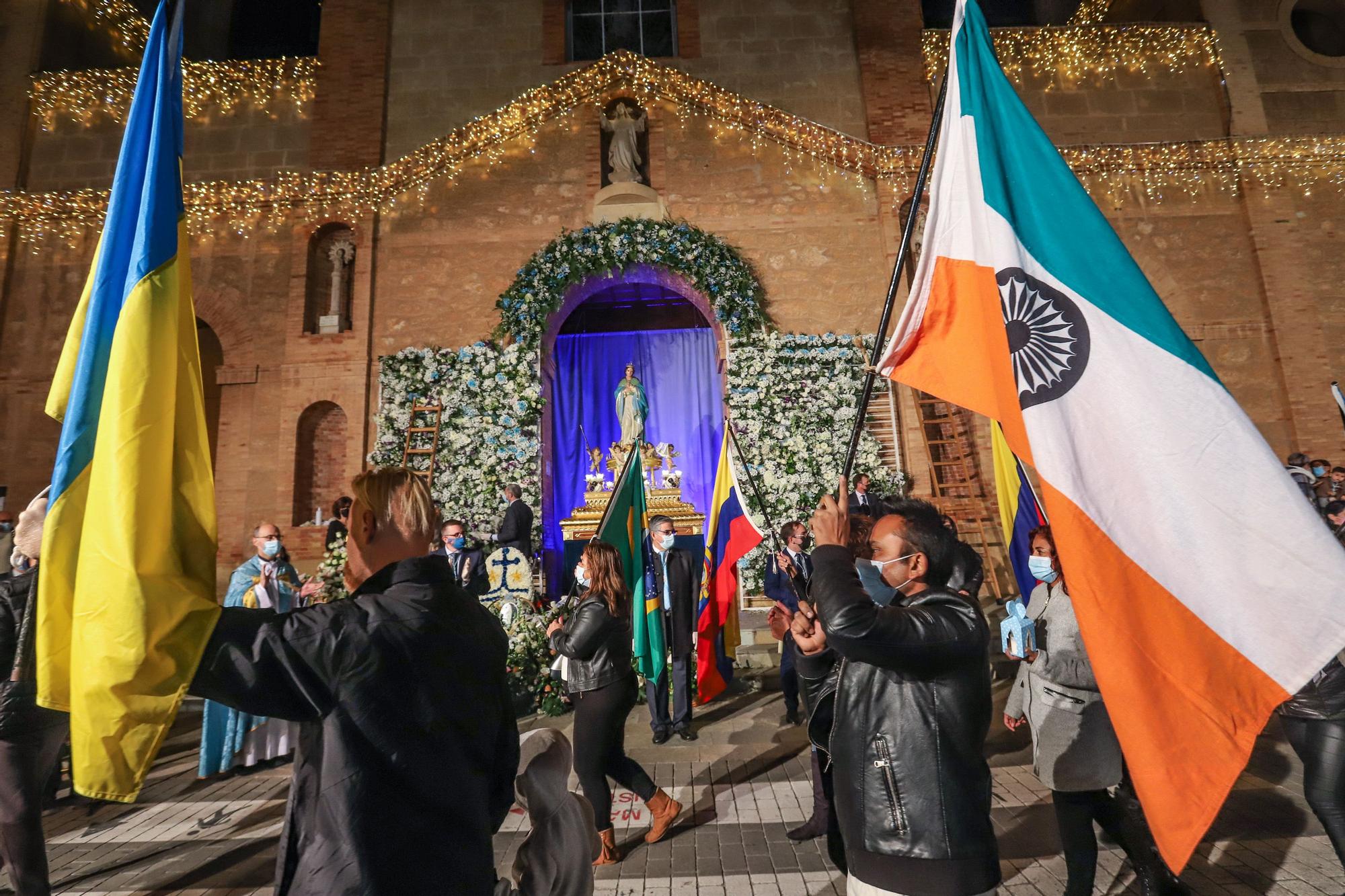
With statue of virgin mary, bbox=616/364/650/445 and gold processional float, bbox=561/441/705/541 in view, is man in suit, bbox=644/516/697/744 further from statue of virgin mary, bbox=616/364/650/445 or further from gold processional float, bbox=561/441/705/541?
statue of virgin mary, bbox=616/364/650/445

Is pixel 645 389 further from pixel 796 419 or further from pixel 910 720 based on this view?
pixel 910 720

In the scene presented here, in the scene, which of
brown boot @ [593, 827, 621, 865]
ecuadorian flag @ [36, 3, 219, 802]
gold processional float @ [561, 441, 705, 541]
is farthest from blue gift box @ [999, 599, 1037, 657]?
gold processional float @ [561, 441, 705, 541]

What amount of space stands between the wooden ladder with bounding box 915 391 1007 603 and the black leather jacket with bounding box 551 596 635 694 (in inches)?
310

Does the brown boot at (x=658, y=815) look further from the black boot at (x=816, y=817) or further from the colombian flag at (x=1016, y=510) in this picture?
the colombian flag at (x=1016, y=510)

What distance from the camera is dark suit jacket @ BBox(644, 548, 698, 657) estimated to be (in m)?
6.89

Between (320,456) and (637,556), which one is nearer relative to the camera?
(637,556)

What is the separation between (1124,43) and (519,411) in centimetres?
1303

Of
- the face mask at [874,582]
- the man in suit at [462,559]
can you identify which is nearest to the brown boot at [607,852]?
the face mask at [874,582]

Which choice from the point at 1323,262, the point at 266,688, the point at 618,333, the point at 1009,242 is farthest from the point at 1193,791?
the point at 1323,262

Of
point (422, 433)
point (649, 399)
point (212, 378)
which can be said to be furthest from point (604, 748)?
point (212, 378)

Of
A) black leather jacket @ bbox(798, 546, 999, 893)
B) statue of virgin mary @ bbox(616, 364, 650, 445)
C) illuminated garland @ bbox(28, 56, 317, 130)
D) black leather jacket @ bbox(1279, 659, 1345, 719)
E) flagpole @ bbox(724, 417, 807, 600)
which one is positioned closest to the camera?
black leather jacket @ bbox(798, 546, 999, 893)

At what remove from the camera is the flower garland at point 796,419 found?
11008 millimetres

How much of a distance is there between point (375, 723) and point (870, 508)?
338 cm

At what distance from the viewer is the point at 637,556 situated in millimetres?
6012
